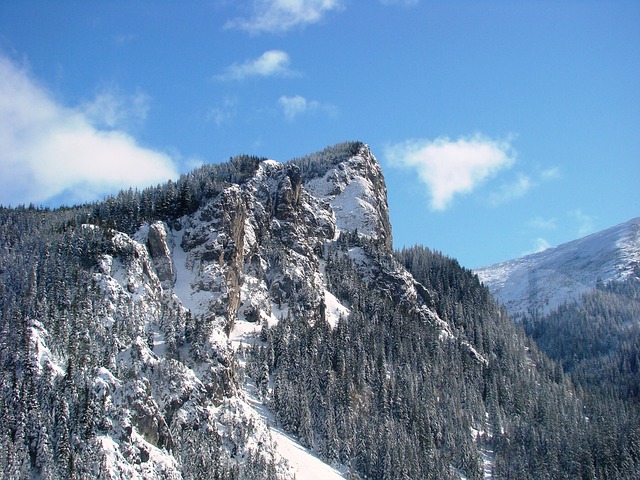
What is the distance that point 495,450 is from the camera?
153 metres

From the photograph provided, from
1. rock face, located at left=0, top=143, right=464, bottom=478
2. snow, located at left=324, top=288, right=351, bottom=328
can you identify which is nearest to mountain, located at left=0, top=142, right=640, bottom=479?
rock face, located at left=0, top=143, right=464, bottom=478

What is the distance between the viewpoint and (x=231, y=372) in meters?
125

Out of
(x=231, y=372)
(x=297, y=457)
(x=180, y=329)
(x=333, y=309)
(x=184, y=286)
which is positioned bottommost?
(x=297, y=457)

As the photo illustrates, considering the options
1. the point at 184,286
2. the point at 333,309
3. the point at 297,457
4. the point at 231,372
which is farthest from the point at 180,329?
the point at 333,309

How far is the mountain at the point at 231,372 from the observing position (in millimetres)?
99375

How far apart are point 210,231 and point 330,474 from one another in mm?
74196

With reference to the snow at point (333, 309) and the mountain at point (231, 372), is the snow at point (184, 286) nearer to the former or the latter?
the mountain at point (231, 372)

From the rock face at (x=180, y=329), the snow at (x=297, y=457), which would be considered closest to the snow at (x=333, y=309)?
the rock face at (x=180, y=329)

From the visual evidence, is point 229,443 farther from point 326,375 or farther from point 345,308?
point 345,308

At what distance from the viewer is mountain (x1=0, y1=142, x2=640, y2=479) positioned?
99.4 m

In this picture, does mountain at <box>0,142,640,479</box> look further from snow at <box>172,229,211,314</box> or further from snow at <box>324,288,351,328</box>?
snow at <box>324,288,351,328</box>

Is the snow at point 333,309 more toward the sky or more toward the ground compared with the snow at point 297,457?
more toward the sky

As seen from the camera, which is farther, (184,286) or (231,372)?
(184,286)

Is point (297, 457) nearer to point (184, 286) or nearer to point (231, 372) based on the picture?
point (231, 372)
